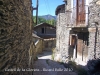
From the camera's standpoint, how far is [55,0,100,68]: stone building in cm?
905

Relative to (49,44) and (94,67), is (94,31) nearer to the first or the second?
(94,67)

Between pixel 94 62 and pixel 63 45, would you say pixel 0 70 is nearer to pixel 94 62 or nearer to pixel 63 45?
pixel 94 62

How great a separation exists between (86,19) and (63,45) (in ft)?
15.6

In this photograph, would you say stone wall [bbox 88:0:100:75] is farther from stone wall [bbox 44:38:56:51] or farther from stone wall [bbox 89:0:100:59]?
stone wall [bbox 44:38:56:51]

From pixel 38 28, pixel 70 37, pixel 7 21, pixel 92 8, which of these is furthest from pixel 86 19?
pixel 38 28

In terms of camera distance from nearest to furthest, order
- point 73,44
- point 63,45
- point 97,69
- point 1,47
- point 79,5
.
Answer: point 1,47, point 97,69, point 79,5, point 73,44, point 63,45

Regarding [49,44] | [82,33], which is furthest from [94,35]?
[49,44]

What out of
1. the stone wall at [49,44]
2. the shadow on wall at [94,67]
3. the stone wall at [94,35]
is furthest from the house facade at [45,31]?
the shadow on wall at [94,67]

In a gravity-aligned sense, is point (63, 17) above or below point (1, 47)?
above

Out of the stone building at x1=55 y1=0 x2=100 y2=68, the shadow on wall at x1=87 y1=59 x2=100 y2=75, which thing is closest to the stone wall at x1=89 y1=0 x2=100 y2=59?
the stone building at x1=55 y1=0 x2=100 y2=68

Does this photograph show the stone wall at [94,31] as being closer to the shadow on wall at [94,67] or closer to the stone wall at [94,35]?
the stone wall at [94,35]

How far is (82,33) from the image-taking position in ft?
36.5

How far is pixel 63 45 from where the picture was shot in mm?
13742

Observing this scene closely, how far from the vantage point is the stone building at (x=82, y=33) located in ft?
29.7
